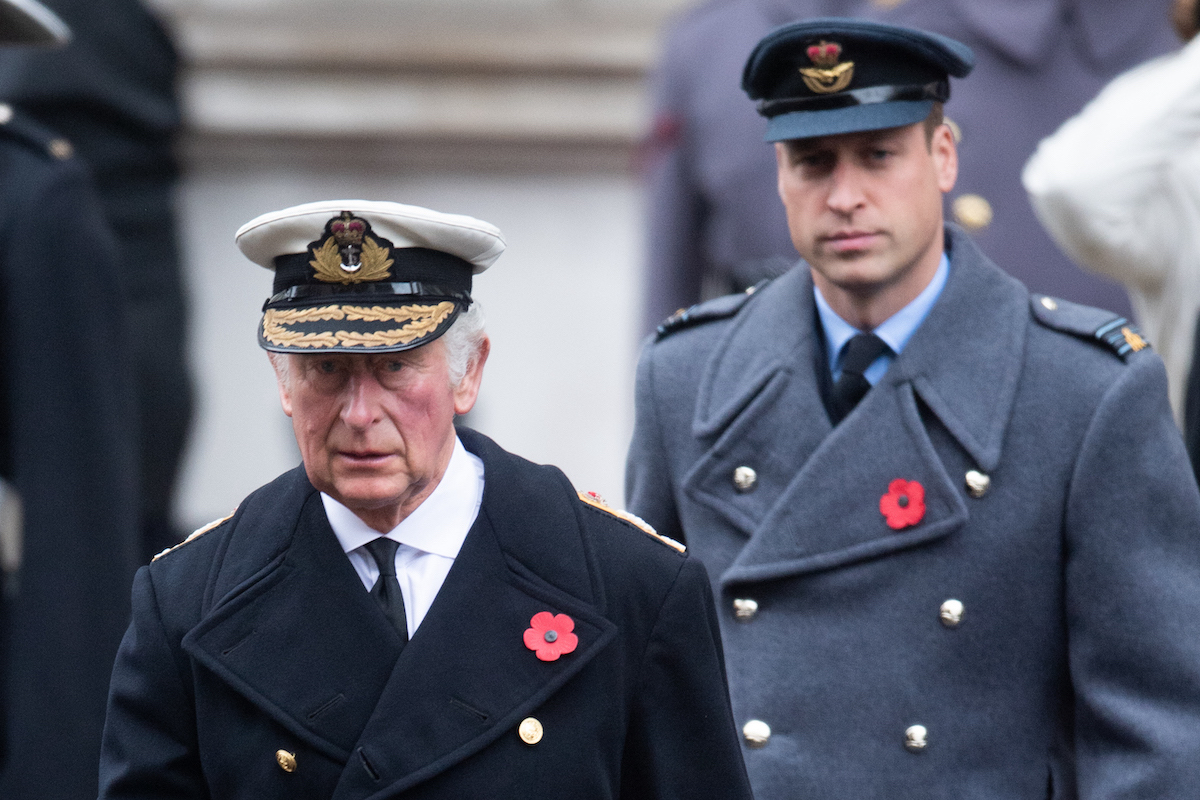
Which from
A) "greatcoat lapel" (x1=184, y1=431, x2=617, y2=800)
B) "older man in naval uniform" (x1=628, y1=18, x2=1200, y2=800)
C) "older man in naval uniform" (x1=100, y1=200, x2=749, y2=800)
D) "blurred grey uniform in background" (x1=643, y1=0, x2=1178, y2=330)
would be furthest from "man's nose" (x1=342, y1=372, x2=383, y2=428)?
"blurred grey uniform in background" (x1=643, y1=0, x2=1178, y2=330)

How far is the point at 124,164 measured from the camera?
6.43 meters

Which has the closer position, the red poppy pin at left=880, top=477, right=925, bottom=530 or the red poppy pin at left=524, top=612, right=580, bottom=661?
the red poppy pin at left=524, top=612, right=580, bottom=661

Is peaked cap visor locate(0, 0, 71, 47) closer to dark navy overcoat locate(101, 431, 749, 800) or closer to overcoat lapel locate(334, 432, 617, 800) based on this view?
dark navy overcoat locate(101, 431, 749, 800)

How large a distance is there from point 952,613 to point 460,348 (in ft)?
3.51

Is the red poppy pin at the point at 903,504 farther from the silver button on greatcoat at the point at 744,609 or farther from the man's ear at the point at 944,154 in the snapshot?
the man's ear at the point at 944,154

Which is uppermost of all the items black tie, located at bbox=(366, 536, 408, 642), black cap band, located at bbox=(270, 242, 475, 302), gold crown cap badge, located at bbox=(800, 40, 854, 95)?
gold crown cap badge, located at bbox=(800, 40, 854, 95)

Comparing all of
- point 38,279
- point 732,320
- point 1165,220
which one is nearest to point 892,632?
point 732,320

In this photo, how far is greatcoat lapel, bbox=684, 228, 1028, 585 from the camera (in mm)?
3793

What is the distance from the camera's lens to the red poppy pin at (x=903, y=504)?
12.4 ft

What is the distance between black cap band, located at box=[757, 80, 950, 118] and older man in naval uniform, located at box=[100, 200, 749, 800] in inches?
33.4

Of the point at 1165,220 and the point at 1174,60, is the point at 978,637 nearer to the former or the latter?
the point at 1165,220

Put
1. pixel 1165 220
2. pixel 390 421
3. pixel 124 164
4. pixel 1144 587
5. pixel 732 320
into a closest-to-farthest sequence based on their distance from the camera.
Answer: pixel 390 421
pixel 1144 587
pixel 732 320
pixel 1165 220
pixel 124 164

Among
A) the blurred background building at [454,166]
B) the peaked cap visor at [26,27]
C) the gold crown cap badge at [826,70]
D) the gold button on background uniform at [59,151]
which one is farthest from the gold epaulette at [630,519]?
the blurred background building at [454,166]

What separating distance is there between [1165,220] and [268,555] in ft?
7.92
